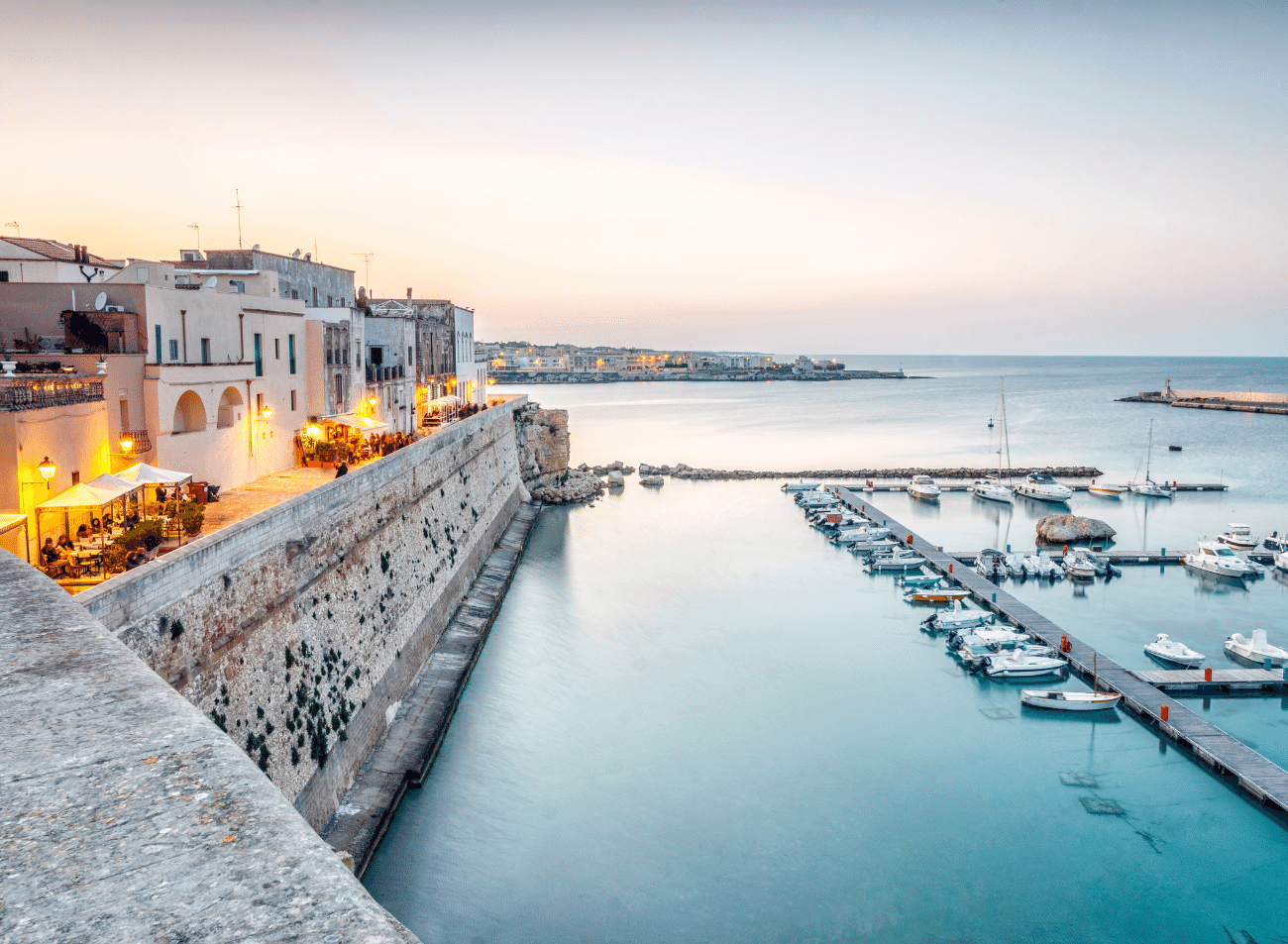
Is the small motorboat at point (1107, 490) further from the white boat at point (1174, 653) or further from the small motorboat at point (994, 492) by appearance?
the white boat at point (1174, 653)

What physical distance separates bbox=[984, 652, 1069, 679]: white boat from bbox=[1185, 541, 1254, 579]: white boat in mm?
11108

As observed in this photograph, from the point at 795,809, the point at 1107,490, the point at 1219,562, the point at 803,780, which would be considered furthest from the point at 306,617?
the point at 1107,490

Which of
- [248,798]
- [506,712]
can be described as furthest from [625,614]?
[248,798]

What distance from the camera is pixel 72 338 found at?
13.0 metres

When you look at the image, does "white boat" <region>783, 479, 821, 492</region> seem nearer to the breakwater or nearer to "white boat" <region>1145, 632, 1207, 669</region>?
the breakwater

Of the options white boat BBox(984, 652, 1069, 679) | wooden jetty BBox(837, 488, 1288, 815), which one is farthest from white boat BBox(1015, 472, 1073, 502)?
white boat BBox(984, 652, 1069, 679)

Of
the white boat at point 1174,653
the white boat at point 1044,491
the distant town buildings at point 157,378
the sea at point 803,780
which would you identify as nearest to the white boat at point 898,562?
the sea at point 803,780

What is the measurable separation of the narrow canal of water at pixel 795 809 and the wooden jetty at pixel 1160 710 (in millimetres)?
352

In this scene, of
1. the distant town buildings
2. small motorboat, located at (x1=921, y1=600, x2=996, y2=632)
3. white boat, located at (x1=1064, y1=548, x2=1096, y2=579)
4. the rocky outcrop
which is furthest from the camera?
the rocky outcrop

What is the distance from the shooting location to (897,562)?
2566 cm

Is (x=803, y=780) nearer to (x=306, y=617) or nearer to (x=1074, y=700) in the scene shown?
(x=1074, y=700)

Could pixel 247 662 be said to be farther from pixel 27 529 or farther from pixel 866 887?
pixel 866 887

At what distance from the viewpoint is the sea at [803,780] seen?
407 inches

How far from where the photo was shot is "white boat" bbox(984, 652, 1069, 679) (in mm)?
17250
